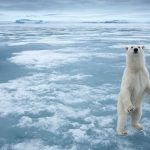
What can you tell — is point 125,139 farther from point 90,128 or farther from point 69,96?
point 69,96

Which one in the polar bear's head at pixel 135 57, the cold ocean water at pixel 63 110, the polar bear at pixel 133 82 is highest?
the polar bear's head at pixel 135 57

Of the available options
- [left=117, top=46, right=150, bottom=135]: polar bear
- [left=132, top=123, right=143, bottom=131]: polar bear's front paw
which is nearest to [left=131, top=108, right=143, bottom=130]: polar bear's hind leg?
[left=132, top=123, right=143, bottom=131]: polar bear's front paw

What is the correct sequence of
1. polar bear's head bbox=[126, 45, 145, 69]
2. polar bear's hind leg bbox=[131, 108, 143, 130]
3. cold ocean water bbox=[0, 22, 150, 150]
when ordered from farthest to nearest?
1. polar bear's hind leg bbox=[131, 108, 143, 130]
2. cold ocean water bbox=[0, 22, 150, 150]
3. polar bear's head bbox=[126, 45, 145, 69]

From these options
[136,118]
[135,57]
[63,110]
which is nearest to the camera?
[135,57]

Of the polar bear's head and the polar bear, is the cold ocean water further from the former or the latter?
the polar bear's head

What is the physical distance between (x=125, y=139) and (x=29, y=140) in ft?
4.40

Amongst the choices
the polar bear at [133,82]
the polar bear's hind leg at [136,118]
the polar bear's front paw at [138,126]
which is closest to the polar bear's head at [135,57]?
the polar bear at [133,82]

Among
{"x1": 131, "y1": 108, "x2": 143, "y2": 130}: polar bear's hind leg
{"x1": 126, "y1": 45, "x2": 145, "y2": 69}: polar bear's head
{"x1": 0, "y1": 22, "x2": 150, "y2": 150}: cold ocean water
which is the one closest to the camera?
{"x1": 126, "y1": 45, "x2": 145, "y2": 69}: polar bear's head

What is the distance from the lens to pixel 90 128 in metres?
4.85

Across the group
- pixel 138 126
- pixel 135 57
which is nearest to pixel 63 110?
pixel 138 126

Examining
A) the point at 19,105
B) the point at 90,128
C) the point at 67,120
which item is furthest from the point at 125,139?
the point at 19,105

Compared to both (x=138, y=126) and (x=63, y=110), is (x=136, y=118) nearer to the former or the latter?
(x=138, y=126)

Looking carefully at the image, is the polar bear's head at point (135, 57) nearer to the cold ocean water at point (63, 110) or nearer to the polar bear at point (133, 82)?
the polar bear at point (133, 82)

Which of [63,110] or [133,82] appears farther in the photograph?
[63,110]
